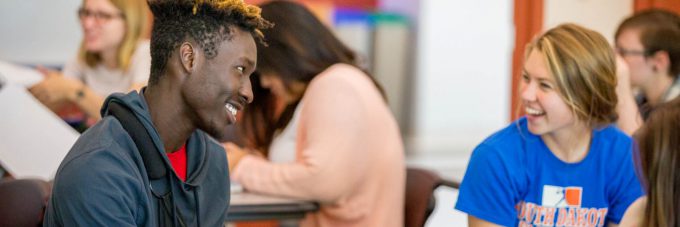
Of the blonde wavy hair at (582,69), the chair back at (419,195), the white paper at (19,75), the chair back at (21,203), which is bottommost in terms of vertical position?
the chair back at (419,195)

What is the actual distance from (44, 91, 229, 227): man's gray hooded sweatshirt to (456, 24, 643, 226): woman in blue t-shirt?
2.55 ft

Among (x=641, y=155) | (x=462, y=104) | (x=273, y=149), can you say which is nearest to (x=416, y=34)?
(x=462, y=104)

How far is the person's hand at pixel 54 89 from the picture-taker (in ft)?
9.92

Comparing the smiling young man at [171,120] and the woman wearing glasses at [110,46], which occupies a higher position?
the smiling young man at [171,120]

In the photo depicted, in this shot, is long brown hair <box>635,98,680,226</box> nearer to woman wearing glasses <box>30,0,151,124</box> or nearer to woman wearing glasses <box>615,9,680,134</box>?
woman wearing glasses <box>615,9,680,134</box>

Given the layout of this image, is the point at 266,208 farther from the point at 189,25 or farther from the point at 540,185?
the point at 189,25

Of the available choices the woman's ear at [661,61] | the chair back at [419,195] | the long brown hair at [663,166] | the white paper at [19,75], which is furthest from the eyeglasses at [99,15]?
the long brown hair at [663,166]

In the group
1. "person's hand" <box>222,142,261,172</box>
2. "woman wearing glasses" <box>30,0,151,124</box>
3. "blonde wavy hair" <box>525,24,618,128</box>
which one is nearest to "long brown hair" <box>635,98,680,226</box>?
"blonde wavy hair" <box>525,24,618,128</box>

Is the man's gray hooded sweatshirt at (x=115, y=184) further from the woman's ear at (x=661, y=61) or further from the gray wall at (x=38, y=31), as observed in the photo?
the gray wall at (x=38, y=31)

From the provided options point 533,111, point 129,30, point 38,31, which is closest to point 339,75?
point 533,111

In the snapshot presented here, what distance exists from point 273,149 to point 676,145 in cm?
161

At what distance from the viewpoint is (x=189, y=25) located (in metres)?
1.84

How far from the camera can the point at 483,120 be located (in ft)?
22.7

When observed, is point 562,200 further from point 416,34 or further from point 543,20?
point 416,34
